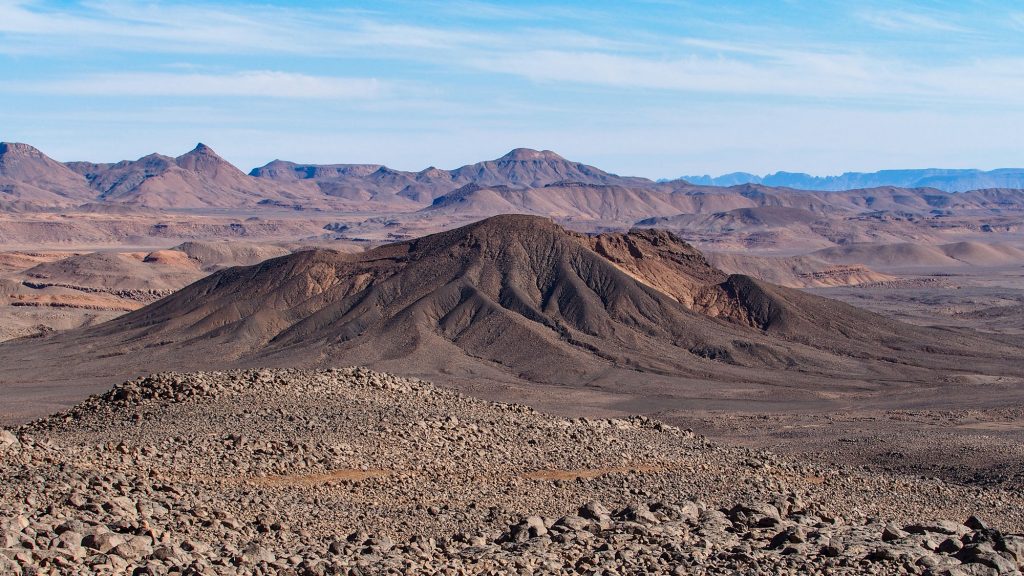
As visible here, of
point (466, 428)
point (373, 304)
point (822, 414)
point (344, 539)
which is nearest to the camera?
point (344, 539)

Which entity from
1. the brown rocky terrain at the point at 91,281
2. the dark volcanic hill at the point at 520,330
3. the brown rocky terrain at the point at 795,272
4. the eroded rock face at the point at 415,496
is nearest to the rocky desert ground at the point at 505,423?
the eroded rock face at the point at 415,496

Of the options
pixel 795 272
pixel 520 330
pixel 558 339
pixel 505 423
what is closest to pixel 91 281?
pixel 520 330

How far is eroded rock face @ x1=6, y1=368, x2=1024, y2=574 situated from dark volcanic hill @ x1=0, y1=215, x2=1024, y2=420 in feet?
95.6

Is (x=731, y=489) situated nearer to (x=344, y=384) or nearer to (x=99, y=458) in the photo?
(x=344, y=384)

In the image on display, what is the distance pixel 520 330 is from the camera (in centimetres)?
6738

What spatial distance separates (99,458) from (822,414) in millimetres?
37491

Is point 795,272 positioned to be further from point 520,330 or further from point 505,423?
point 505,423

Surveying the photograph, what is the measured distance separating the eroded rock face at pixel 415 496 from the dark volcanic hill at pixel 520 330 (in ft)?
95.6

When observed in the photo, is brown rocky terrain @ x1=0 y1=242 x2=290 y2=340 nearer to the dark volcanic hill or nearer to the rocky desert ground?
the rocky desert ground

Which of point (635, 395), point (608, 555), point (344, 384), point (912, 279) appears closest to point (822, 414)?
point (635, 395)

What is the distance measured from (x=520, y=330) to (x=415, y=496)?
4650 cm

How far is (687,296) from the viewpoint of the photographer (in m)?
79.8

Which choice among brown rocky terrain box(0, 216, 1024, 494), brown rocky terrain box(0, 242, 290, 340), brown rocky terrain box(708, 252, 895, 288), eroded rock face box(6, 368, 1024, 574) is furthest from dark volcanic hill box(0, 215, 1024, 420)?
brown rocky terrain box(708, 252, 895, 288)

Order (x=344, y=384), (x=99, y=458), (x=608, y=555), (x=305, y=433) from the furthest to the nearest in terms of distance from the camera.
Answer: (x=344, y=384)
(x=305, y=433)
(x=99, y=458)
(x=608, y=555)
